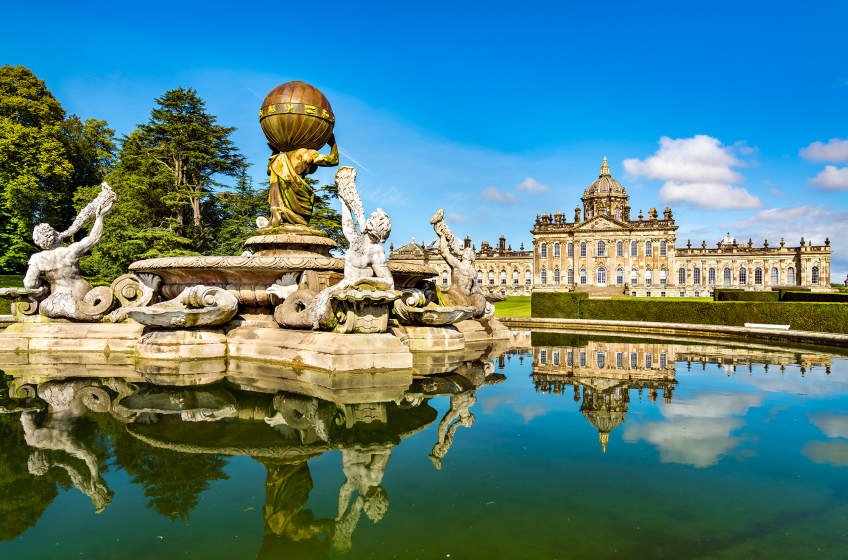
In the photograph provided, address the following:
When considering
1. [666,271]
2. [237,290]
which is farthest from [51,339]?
[666,271]

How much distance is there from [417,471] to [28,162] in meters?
31.5

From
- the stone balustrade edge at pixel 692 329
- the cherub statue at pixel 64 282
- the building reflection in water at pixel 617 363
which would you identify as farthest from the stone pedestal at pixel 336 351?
the stone balustrade edge at pixel 692 329

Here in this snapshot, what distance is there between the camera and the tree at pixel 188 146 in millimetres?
27906

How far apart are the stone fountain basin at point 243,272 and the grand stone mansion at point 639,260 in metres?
53.6

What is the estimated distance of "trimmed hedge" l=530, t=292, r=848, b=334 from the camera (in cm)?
1311

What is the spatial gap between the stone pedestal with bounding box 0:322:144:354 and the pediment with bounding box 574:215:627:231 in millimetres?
61095

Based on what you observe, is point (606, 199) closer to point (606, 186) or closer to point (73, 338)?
point (606, 186)

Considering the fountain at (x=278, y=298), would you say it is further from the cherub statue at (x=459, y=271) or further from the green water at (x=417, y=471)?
the green water at (x=417, y=471)

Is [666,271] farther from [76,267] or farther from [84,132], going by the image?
[76,267]

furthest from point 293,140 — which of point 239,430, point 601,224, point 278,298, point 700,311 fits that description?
point 601,224

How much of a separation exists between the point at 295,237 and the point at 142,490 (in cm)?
592

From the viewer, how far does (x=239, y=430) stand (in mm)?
4277

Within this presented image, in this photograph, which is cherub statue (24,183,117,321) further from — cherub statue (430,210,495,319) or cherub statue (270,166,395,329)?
cherub statue (430,210,495,319)

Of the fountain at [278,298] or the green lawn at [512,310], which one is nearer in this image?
the fountain at [278,298]
